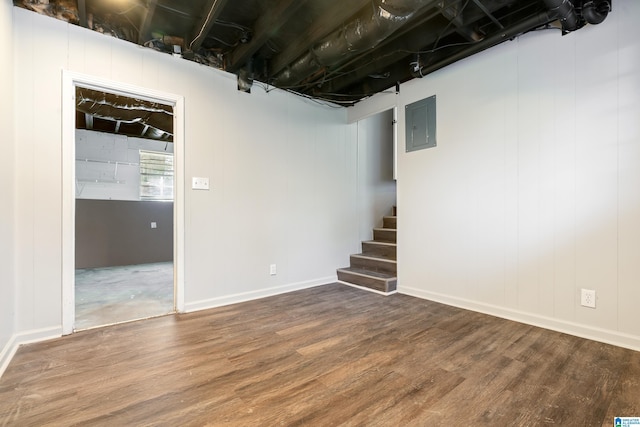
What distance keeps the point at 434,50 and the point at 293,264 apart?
9.35 feet

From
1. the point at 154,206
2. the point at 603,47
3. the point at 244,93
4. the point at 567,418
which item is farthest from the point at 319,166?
the point at 154,206

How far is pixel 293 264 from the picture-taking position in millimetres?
3697

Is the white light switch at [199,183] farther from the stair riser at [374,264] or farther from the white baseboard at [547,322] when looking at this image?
the white baseboard at [547,322]

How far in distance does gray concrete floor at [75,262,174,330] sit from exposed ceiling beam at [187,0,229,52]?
2.58m

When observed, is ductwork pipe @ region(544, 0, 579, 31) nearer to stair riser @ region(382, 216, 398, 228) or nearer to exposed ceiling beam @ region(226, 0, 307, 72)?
exposed ceiling beam @ region(226, 0, 307, 72)

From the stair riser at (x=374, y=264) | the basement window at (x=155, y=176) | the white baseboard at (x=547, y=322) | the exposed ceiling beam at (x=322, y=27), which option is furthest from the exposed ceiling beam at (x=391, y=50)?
the basement window at (x=155, y=176)

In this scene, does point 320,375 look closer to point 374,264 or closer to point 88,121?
point 374,264

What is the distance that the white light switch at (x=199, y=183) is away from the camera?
289 cm

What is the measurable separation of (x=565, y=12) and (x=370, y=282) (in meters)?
3.05

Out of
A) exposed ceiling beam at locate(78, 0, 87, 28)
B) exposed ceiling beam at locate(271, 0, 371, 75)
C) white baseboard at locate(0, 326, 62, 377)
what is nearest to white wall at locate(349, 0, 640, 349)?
exposed ceiling beam at locate(271, 0, 371, 75)

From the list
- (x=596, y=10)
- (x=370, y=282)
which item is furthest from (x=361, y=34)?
(x=370, y=282)

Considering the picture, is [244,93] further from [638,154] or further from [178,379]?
[638,154]

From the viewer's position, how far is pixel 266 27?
2412 millimetres

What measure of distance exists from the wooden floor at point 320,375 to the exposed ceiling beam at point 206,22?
254 centimetres
